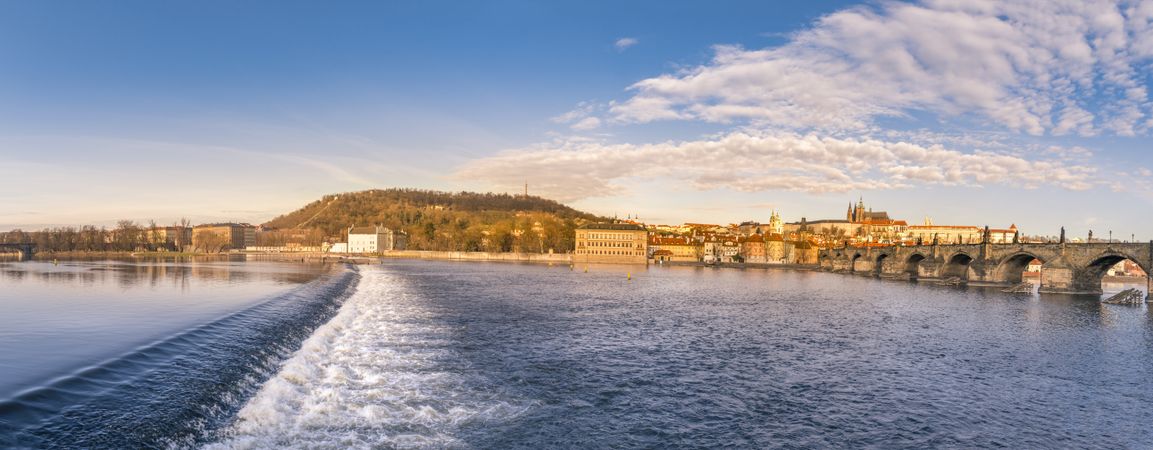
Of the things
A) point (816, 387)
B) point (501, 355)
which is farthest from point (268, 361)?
point (816, 387)

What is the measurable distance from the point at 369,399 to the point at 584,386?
5.47 meters

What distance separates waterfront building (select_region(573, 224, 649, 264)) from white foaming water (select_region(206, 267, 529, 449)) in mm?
120443

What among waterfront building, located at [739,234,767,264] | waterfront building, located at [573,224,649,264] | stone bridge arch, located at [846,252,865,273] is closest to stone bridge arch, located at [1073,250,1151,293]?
stone bridge arch, located at [846,252,865,273]

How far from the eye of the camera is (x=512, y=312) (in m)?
35.1

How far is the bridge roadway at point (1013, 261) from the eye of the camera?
58.6 metres

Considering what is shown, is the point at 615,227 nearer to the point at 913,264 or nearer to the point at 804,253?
the point at 804,253

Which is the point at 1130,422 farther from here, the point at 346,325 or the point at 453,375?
the point at 346,325

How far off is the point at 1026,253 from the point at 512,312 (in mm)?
62892

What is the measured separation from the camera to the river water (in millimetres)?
12109

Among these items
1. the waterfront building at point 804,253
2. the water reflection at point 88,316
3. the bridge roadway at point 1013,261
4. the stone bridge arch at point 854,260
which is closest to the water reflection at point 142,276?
the water reflection at point 88,316

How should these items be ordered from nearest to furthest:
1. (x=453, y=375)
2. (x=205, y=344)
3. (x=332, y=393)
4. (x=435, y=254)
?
(x=332, y=393) < (x=453, y=375) < (x=205, y=344) < (x=435, y=254)

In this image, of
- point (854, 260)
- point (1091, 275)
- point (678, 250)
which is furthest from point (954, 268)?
point (678, 250)

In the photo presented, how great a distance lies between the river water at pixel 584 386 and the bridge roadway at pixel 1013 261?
31.9 m

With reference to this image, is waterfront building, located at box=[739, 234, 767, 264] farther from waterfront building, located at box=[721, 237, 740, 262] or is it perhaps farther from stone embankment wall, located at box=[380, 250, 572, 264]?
stone embankment wall, located at box=[380, 250, 572, 264]
